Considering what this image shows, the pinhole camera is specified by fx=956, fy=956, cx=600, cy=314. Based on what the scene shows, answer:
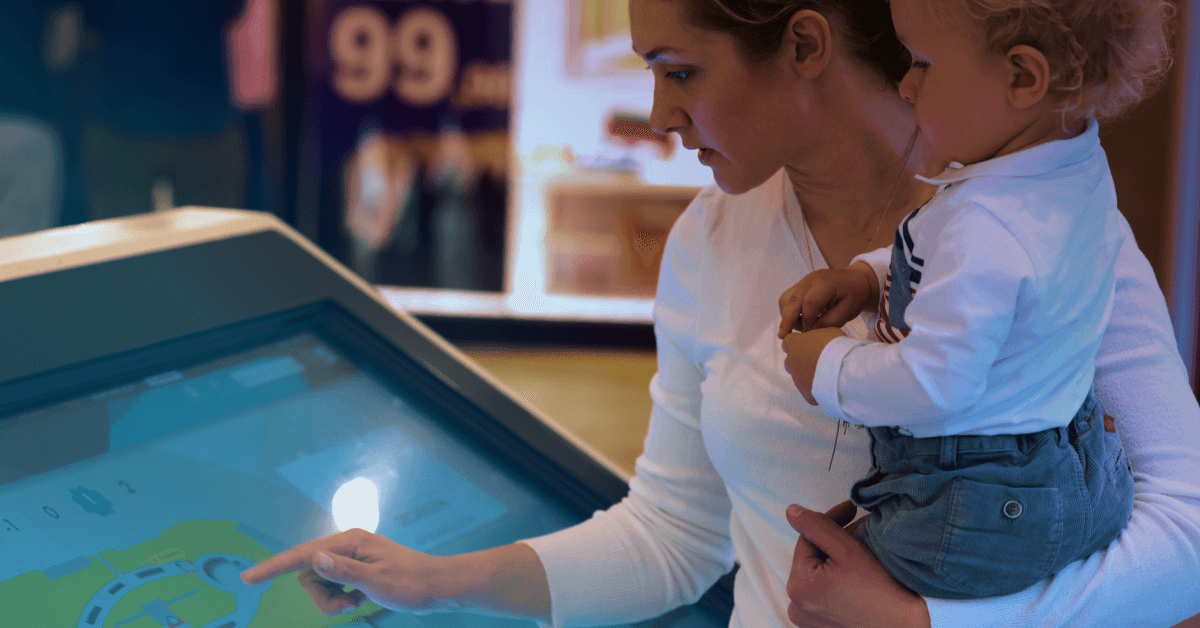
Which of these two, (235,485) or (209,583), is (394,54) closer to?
(235,485)

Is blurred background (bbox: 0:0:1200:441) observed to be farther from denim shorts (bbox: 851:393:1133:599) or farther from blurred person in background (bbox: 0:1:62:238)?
denim shorts (bbox: 851:393:1133:599)

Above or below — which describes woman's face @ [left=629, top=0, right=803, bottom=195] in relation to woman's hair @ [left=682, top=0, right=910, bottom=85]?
below

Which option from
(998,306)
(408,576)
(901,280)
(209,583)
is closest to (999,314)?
(998,306)

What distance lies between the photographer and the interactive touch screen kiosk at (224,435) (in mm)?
794

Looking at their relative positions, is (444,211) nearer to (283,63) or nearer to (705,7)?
(283,63)

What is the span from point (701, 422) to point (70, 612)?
0.61m

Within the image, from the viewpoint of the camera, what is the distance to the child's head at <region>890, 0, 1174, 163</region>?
68 cm

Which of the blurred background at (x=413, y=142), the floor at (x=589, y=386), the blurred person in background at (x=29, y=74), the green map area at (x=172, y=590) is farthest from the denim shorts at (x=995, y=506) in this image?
the blurred person in background at (x=29, y=74)

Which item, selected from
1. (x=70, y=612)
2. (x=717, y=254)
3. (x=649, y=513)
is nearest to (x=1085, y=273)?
(x=717, y=254)

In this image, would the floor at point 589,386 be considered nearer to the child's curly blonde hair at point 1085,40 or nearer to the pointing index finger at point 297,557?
the pointing index finger at point 297,557

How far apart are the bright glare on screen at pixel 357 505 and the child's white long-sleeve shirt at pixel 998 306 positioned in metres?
0.46

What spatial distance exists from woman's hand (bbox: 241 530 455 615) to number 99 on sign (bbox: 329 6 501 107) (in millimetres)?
3389

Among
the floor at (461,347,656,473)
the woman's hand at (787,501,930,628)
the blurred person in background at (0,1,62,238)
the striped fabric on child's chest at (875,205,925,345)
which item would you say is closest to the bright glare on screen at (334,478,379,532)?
the woman's hand at (787,501,930,628)

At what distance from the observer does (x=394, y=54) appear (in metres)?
4.00
